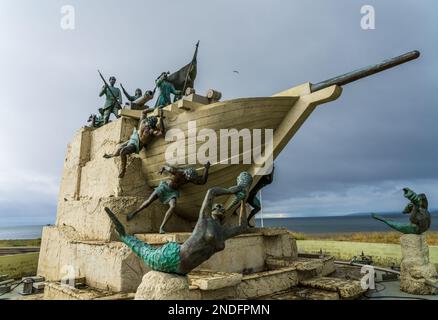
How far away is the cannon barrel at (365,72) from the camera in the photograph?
17.8 ft

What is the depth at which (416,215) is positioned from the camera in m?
7.36

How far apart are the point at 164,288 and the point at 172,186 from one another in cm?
410

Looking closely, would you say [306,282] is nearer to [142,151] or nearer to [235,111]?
[235,111]

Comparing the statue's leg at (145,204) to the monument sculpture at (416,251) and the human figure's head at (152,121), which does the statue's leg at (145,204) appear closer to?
the human figure's head at (152,121)

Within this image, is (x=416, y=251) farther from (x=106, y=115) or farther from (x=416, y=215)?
(x=106, y=115)

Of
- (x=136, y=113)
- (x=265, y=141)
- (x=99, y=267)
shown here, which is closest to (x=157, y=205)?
(x=99, y=267)

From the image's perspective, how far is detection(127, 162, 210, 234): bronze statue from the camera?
706cm

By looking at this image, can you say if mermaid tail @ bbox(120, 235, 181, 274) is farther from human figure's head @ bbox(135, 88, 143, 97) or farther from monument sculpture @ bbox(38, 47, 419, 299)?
human figure's head @ bbox(135, 88, 143, 97)

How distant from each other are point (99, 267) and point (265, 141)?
446 centimetres

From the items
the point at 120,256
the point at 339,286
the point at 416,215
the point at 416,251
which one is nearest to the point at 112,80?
the point at 120,256

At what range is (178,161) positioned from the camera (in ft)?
24.3

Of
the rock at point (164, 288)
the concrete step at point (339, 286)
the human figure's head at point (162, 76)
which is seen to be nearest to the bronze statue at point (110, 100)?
the human figure's head at point (162, 76)

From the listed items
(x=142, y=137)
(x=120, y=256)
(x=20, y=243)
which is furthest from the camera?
(x=20, y=243)

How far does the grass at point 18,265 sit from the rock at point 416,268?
1132 cm
